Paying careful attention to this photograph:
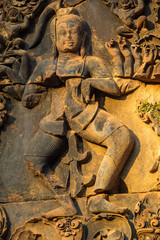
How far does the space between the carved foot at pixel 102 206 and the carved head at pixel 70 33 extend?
2.07 metres

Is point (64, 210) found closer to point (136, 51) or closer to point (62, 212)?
point (62, 212)

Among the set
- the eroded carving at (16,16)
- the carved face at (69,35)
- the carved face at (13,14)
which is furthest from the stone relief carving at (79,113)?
the carved face at (13,14)

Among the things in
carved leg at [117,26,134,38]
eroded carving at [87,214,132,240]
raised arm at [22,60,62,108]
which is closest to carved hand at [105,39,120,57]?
carved leg at [117,26,134,38]

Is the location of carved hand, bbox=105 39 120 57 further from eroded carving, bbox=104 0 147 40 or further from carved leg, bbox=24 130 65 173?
carved leg, bbox=24 130 65 173

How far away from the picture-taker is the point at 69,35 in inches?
A: 329

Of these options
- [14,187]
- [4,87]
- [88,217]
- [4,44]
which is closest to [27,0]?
[4,44]

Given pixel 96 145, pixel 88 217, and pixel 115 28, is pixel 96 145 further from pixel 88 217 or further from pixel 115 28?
pixel 115 28

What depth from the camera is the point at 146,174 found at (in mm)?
7727

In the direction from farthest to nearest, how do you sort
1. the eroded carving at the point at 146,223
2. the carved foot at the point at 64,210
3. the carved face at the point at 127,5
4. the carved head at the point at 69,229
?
the carved face at the point at 127,5
the carved foot at the point at 64,210
the carved head at the point at 69,229
the eroded carving at the point at 146,223

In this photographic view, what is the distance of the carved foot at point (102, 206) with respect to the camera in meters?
7.49

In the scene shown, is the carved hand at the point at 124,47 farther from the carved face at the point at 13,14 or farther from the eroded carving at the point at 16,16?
the carved face at the point at 13,14

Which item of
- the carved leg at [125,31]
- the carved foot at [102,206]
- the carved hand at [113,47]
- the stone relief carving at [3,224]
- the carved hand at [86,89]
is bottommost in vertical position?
the stone relief carving at [3,224]

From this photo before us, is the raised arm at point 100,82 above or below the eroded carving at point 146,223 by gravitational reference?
above

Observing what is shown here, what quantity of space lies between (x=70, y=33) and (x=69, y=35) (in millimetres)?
37
